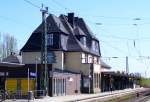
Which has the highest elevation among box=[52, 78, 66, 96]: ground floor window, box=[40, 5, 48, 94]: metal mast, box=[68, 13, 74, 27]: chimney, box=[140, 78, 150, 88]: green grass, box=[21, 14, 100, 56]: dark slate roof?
box=[68, 13, 74, 27]: chimney

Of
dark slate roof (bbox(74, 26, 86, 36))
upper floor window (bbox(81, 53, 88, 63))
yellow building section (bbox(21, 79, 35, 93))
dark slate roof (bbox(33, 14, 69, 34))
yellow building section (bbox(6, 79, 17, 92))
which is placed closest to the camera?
yellow building section (bbox(21, 79, 35, 93))

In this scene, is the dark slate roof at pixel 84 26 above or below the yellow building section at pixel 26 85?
above

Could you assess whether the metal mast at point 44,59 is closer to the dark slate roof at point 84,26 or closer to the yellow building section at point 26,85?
the yellow building section at point 26,85

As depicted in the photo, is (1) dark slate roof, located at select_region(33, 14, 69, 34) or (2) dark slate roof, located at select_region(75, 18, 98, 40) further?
(2) dark slate roof, located at select_region(75, 18, 98, 40)

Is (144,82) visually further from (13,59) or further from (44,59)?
(44,59)

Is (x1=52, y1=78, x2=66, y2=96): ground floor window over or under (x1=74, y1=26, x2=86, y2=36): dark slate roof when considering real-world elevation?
under

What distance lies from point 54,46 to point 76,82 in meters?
7.67

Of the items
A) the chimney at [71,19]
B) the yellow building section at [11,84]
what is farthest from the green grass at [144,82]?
the yellow building section at [11,84]

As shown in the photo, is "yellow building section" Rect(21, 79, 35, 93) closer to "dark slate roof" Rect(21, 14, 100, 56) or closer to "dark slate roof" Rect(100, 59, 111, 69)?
"dark slate roof" Rect(21, 14, 100, 56)

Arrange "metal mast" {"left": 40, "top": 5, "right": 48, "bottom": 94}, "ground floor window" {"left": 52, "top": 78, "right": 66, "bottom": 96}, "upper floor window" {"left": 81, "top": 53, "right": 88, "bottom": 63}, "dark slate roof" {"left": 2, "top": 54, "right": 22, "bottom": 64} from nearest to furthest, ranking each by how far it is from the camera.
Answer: "metal mast" {"left": 40, "top": 5, "right": 48, "bottom": 94} < "ground floor window" {"left": 52, "top": 78, "right": 66, "bottom": 96} < "upper floor window" {"left": 81, "top": 53, "right": 88, "bottom": 63} < "dark slate roof" {"left": 2, "top": 54, "right": 22, "bottom": 64}

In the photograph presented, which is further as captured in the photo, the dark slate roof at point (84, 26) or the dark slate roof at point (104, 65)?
the dark slate roof at point (104, 65)

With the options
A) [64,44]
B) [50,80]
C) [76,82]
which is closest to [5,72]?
[50,80]

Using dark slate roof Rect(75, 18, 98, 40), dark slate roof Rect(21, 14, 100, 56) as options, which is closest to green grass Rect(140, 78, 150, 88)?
dark slate roof Rect(75, 18, 98, 40)

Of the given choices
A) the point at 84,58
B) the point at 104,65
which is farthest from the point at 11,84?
the point at 104,65
